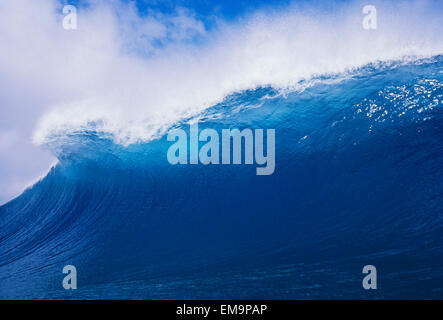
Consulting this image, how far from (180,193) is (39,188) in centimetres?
461

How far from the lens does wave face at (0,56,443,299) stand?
340 centimetres

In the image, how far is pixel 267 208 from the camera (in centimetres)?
525

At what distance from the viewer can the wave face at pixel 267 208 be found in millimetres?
3396

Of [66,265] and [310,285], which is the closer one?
[310,285]

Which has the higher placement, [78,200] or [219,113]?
[219,113]

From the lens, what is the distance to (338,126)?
19.8ft

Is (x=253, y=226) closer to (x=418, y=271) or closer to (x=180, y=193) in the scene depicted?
(x=180, y=193)
